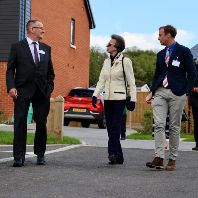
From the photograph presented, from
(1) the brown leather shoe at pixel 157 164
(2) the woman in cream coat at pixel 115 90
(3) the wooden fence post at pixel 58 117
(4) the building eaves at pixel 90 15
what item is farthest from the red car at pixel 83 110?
(1) the brown leather shoe at pixel 157 164

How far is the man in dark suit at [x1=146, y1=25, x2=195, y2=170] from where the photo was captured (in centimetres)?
815

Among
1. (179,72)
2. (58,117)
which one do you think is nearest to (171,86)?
(179,72)

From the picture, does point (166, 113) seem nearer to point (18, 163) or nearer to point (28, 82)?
point (28, 82)

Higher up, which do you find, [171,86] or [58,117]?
[171,86]

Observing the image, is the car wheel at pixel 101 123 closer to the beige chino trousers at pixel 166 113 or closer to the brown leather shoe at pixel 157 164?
the beige chino trousers at pixel 166 113

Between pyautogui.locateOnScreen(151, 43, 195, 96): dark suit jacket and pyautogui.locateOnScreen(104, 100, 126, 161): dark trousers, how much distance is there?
2.18ft

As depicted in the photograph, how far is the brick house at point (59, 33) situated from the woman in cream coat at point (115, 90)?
14.4 meters

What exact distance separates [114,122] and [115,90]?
1.53 ft

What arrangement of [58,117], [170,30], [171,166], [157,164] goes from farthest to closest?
[58,117]
[170,30]
[171,166]
[157,164]

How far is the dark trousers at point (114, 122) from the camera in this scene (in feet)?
28.7

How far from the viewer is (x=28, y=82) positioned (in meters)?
8.20

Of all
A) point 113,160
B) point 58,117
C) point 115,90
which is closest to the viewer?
point 113,160

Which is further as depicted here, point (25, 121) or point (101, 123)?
point (101, 123)

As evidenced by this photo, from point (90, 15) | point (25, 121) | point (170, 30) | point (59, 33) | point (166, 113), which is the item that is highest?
point (90, 15)
